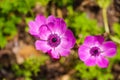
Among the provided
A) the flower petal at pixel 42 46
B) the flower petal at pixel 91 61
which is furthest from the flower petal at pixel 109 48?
the flower petal at pixel 42 46

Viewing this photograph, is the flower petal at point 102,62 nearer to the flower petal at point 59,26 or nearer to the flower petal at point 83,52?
the flower petal at point 83,52

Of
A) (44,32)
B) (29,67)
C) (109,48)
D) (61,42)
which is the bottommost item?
(29,67)

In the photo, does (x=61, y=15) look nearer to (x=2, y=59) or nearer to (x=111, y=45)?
(x=2, y=59)

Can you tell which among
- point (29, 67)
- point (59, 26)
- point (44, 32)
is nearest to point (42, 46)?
point (44, 32)

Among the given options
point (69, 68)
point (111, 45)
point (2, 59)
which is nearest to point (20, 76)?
point (2, 59)

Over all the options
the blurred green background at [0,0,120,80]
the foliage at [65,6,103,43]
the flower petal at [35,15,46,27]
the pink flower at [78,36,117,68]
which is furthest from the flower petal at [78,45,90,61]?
the foliage at [65,6,103,43]

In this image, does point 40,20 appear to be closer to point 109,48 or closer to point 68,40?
point 68,40
